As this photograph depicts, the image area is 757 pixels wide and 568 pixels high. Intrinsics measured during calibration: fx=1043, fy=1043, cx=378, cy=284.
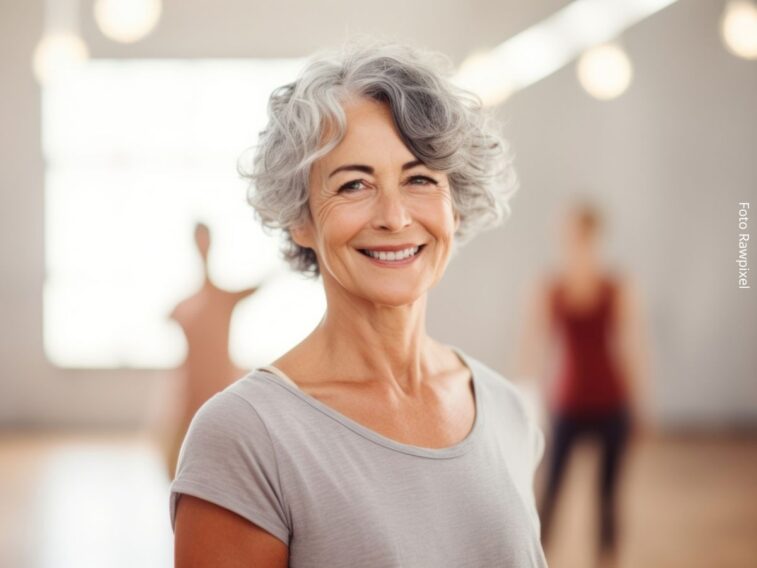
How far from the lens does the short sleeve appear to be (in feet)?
3.70

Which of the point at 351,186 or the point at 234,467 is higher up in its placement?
the point at 351,186

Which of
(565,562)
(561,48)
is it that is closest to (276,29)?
(561,48)

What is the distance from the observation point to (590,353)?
4.09 metres

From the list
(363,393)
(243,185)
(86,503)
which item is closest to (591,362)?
(363,393)

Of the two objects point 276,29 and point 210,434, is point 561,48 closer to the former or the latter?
point 276,29

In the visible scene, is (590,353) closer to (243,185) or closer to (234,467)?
(234,467)

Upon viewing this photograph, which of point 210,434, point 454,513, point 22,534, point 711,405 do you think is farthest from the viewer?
point 711,405

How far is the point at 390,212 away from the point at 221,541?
425 millimetres

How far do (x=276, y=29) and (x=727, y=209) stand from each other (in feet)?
13.3

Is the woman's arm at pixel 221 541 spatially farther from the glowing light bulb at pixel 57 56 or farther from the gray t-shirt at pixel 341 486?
the glowing light bulb at pixel 57 56

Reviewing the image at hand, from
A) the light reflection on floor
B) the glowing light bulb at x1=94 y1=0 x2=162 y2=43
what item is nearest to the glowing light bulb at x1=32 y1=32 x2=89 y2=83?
the glowing light bulb at x1=94 y1=0 x2=162 y2=43

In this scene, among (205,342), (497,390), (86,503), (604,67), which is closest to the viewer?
(497,390)

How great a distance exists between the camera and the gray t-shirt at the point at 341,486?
1.14m

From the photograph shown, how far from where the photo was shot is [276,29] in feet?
28.9
